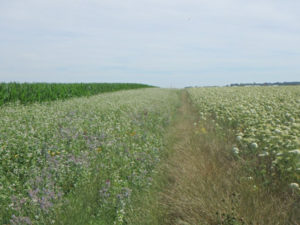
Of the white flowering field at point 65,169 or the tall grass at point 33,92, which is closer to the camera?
the white flowering field at point 65,169

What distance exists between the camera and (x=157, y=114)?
12500 millimetres

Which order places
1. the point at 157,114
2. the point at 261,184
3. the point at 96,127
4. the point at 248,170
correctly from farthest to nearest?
1. the point at 157,114
2. the point at 96,127
3. the point at 248,170
4. the point at 261,184

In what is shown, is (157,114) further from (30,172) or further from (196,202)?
(196,202)

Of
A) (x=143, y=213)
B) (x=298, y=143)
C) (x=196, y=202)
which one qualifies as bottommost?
(x=143, y=213)

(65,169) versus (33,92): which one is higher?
(33,92)

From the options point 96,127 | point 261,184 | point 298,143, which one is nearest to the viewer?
point 298,143

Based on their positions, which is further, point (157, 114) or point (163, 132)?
point (157, 114)

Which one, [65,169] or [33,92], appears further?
[33,92]

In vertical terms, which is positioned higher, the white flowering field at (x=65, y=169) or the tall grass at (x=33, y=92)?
the tall grass at (x=33, y=92)

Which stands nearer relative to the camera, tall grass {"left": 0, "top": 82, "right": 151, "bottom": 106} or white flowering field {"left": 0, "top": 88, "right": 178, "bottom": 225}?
white flowering field {"left": 0, "top": 88, "right": 178, "bottom": 225}

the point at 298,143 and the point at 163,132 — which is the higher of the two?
the point at 298,143

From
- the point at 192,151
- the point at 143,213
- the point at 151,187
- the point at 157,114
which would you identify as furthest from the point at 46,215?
the point at 157,114

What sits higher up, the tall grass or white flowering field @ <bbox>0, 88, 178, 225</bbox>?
the tall grass

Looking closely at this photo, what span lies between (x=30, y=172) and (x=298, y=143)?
4.12 metres
